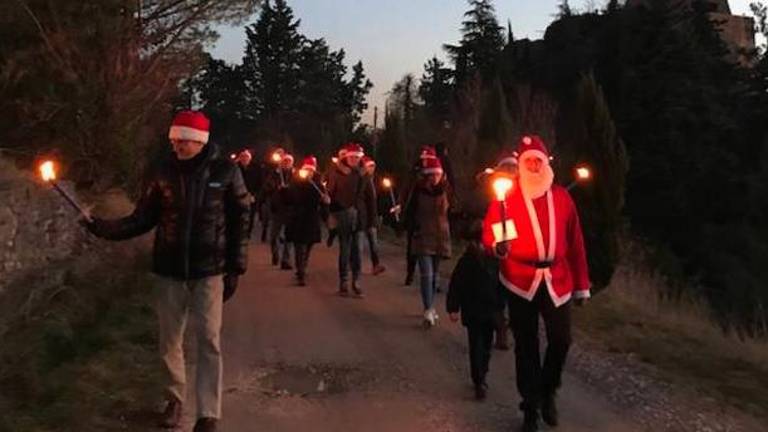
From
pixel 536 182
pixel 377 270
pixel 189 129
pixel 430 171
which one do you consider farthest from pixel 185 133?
pixel 377 270

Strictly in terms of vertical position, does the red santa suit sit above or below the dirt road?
above

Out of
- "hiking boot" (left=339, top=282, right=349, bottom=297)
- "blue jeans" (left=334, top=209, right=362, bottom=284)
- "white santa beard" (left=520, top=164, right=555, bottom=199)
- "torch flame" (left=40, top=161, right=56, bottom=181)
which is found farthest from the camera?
"hiking boot" (left=339, top=282, right=349, bottom=297)

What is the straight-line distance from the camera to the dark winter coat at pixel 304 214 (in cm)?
1397

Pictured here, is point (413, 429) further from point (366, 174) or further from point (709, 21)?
point (709, 21)

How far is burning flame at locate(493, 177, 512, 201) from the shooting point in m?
6.38

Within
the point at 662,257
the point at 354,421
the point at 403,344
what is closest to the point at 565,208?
the point at 354,421

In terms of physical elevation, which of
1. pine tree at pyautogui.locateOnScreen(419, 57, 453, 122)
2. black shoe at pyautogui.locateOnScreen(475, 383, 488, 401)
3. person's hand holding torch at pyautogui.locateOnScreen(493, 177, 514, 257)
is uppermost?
pine tree at pyautogui.locateOnScreen(419, 57, 453, 122)

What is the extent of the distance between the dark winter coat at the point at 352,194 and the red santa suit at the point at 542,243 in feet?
21.9

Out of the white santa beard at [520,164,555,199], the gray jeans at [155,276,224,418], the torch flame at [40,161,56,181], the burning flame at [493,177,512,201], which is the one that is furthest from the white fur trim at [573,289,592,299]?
the torch flame at [40,161,56,181]

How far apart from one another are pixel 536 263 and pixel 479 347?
5.30 feet

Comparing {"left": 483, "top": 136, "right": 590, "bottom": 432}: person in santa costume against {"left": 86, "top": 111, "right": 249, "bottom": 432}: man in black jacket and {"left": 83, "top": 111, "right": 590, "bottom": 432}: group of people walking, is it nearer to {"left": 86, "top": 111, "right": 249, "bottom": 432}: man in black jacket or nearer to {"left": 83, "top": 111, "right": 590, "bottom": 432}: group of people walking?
{"left": 83, "top": 111, "right": 590, "bottom": 432}: group of people walking

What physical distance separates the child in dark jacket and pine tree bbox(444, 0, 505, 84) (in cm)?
5896

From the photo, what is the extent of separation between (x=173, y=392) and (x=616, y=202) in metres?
15.1

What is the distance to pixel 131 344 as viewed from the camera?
9.20 m
